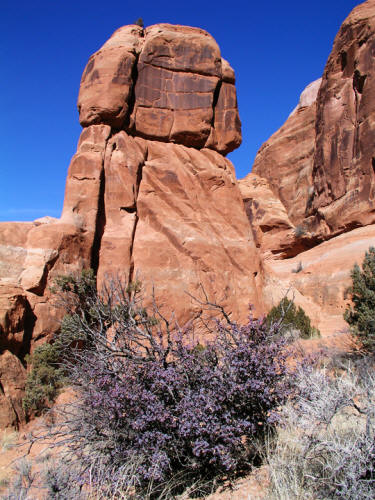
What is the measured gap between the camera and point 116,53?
54.6 feet

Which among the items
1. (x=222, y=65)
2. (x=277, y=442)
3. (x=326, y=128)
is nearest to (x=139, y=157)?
(x=222, y=65)

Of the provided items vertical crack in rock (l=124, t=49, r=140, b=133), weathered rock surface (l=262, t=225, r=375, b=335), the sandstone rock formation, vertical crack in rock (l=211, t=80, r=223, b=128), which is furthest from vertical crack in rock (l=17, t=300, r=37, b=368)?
vertical crack in rock (l=211, t=80, r=223, b=128)

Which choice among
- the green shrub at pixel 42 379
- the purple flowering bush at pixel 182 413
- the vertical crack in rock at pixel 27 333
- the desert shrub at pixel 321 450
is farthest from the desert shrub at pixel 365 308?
the vertical crack in rock at pixel 27 333

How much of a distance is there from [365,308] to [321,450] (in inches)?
328

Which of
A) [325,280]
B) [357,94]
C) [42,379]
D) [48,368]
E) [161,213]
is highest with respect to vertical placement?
[357,94]

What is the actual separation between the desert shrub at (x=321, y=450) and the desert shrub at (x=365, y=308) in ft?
19.8

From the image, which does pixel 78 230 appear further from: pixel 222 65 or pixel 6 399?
pixel 222 65

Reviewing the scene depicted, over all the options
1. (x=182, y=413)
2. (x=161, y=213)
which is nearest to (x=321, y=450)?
(x=182, y=413)

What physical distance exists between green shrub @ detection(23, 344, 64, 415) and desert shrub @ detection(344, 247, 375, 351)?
827 centimetres

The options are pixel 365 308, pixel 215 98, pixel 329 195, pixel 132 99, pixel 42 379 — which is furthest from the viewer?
pixel 329 195

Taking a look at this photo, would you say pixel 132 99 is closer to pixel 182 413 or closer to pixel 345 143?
pixel 182 413

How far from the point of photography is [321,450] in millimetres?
4066

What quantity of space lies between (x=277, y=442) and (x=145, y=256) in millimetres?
10770

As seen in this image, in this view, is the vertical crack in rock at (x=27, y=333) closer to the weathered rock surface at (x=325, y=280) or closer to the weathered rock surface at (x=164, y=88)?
the weathered rock surface at (x=164, y=88)
